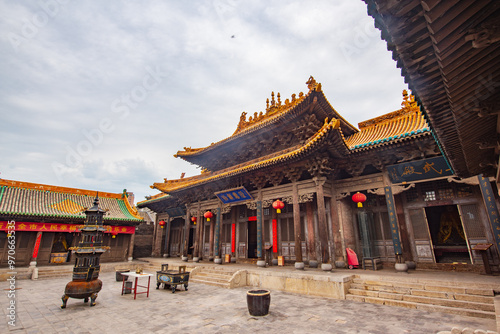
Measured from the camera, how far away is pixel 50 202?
15516 millimetres

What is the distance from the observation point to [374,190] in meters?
9.51

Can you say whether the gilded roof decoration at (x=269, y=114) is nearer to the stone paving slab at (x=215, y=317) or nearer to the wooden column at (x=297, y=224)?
the wooden column at (x=297, y=224)

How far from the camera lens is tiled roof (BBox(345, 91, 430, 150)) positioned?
9.57m

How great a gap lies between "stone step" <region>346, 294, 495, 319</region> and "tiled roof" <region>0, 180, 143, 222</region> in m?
13.3

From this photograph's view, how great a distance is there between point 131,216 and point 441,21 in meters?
19.3

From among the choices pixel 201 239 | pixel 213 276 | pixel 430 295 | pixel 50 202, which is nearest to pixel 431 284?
pixel 430 295

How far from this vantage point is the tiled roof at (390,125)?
957cm

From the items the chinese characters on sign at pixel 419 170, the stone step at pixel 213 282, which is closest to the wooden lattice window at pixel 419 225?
the chinese characters on sign at pixel 419 170

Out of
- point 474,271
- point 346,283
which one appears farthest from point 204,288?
point 474,271

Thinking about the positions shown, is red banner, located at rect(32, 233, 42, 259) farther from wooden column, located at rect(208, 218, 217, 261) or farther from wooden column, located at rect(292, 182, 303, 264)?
wooden column, located at rect(292, 182, 303, 264)

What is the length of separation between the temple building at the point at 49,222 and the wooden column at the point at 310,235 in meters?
9.67

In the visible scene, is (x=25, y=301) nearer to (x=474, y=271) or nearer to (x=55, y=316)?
(x=55, y=316)

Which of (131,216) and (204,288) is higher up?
(131,216)

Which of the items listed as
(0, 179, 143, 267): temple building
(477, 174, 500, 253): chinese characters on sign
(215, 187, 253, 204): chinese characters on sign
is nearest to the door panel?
(477, 174, 500, 253): chinese characters on sign
